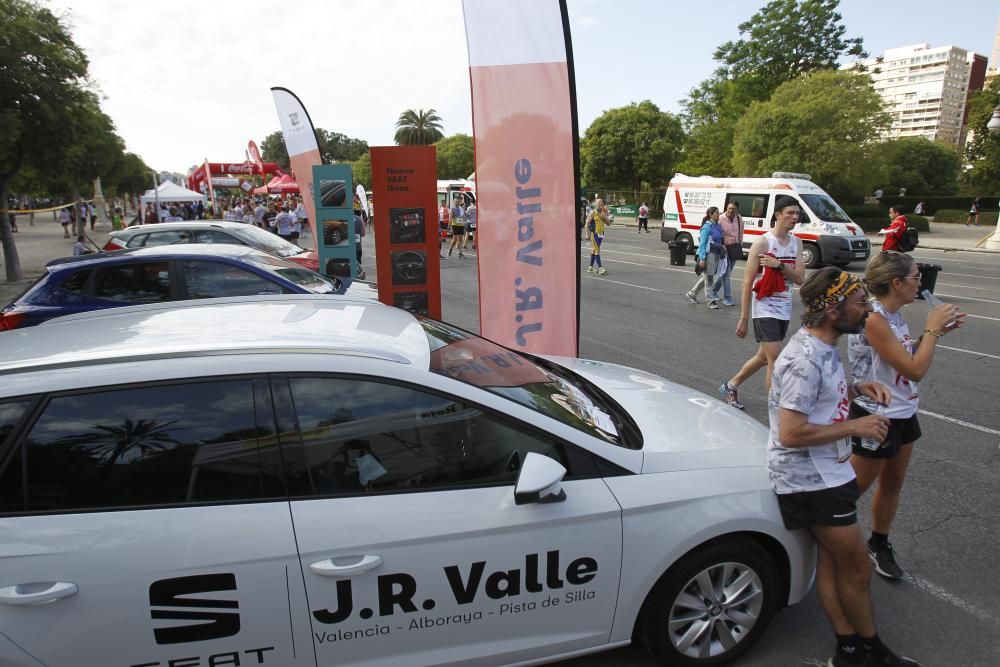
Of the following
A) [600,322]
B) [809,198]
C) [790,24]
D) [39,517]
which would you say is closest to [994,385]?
[600,322]

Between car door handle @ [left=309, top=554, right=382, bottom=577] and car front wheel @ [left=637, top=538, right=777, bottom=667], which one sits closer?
car door handle @ [left=309, top=554, right=382, bottom=577]

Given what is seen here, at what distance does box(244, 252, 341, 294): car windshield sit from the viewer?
6941mm

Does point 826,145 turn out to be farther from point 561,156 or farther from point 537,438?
point 537,438

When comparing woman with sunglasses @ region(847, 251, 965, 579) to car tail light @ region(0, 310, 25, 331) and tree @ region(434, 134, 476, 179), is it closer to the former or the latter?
car tail light @ region(0, 310, 25, 331)

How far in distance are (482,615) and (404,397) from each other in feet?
2.79

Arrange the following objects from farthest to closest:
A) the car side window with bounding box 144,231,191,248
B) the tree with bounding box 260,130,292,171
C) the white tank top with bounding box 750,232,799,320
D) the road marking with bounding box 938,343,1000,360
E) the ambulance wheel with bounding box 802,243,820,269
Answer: the tree with bounding box 260,130,292,171
the ambulance wheel with bounding box 802,243,820,269
the car side window with bounding box 144,231,191,248
the road marking with bounding box 938,343,1000,360
the white tank top with bounding box 750,232,799,320

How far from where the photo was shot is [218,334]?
250 centimetres

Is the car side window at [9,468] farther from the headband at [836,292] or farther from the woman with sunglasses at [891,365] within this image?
the woman with sunglasses at [891,365]

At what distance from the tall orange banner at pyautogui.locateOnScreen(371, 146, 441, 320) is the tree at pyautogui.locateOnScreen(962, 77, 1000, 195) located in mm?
44151

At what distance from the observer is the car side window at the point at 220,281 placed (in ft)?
20.9

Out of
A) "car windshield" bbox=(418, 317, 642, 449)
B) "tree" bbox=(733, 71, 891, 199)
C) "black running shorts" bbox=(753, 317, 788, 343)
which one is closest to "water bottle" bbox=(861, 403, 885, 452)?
"car windshield" bbox=(418, 317, 642, 449)

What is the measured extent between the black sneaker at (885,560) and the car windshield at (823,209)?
54.2ft

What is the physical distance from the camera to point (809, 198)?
18.0 metres

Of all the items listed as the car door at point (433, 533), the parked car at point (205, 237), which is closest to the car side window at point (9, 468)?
the car door at point (433, 533)
